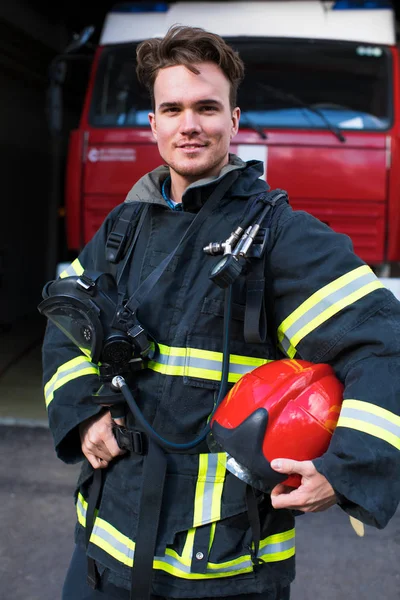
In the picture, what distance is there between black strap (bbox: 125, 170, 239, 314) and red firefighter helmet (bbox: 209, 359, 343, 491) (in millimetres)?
293

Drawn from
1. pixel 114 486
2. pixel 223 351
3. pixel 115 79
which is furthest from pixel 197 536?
pixel 115 79

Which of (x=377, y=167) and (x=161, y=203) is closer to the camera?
(x=161, y=203)

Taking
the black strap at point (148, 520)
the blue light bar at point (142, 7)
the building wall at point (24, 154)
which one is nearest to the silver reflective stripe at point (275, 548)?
the black strap at point (148, 520)

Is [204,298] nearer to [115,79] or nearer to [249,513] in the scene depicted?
[249,513]

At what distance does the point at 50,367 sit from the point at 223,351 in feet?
1.65

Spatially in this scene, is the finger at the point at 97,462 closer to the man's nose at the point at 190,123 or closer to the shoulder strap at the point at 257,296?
the shoulder strap at the point at 257,296

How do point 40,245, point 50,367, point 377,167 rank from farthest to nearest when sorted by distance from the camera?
point 40,245
point 377,167
point 50,367

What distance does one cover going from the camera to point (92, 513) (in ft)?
5.29

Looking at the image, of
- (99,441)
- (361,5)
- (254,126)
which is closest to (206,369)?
(99,441)

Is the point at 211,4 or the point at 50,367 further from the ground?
the point at 211,4

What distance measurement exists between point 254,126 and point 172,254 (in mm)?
3201

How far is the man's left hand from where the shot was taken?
1.30 m

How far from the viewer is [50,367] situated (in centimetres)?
177

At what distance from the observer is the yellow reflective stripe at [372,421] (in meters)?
1.32
